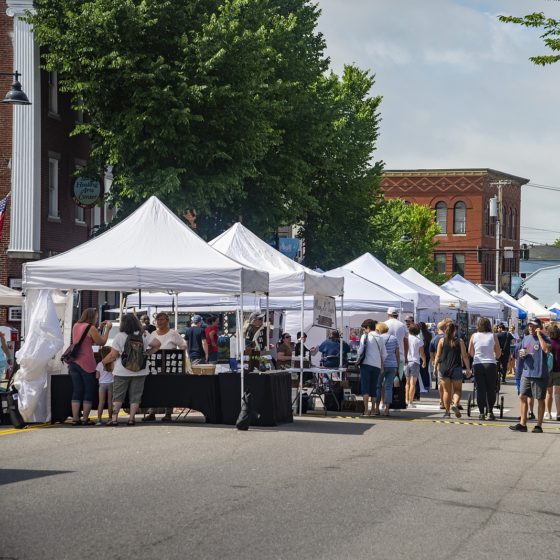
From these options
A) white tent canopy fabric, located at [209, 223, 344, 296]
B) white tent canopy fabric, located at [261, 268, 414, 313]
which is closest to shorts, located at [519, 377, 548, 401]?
white tent canopy fabric, located at [209, 223, 344, 296]

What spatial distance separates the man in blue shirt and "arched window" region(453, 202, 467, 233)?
3177 inches

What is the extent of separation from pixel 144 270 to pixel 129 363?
148 cm

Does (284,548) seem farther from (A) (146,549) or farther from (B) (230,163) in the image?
(B) (230,163)

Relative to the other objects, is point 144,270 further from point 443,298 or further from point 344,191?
point 344,191

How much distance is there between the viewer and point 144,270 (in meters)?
18.8

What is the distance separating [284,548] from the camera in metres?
8.39

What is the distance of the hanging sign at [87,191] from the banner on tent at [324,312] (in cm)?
1734

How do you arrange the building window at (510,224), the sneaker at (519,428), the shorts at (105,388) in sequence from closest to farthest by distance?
the shorts at (105,388) → the sneaker at (519,428) → the building window at (510,224)

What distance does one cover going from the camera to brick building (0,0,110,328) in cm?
3969

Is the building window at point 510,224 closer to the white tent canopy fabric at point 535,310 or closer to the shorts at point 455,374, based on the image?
the white tent canopy fabric at point 535,310

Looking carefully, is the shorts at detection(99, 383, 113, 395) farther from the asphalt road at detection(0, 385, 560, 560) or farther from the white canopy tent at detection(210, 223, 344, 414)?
the white canopy tent at detection(210, 223, 344, 414)

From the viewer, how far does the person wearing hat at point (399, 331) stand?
23.4 meters

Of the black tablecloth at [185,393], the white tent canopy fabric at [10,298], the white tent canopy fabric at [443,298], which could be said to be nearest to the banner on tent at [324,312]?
the black tablecloth at [185,393]

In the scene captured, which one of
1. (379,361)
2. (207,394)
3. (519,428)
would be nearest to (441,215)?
(379,361)
